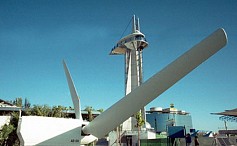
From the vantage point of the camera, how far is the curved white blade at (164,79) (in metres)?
7.92

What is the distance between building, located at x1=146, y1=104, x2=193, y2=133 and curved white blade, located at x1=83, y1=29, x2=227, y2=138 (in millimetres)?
Answer: 114595

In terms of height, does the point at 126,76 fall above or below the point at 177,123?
above

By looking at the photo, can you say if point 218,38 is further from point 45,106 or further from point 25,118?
point 45,106

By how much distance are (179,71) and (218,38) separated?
1.96 m

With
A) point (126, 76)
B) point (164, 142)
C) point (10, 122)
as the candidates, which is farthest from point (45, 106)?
point (126, 76)

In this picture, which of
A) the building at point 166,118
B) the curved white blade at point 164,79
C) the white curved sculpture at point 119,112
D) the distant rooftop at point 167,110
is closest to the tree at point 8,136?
the white curved sculpture at point 119,112

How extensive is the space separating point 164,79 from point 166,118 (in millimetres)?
126274

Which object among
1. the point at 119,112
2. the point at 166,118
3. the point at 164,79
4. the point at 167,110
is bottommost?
the point at 166,118

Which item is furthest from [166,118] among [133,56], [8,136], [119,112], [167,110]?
[119,112]

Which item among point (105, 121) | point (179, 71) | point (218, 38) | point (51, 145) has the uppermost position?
point (218, 38)

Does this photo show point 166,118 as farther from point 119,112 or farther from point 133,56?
point 119,112

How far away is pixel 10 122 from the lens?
152 ft

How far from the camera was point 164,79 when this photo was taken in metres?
8.38

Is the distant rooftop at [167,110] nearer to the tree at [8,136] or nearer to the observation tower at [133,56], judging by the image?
the observation tower at [133,56]
